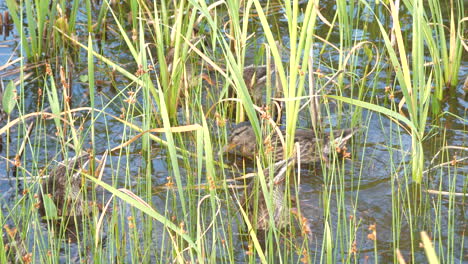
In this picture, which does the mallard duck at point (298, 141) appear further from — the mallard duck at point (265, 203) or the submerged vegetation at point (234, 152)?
the mallard duck at point (265, 203)

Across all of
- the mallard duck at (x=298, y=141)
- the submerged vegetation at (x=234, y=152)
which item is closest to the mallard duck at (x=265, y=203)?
the submerged vegetation at (x=234, y=152)

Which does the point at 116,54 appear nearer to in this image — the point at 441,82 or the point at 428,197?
the point at 441,82

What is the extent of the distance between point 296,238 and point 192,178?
0.71 m

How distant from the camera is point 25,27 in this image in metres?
6.76

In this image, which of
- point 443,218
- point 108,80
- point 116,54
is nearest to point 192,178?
point 443,218

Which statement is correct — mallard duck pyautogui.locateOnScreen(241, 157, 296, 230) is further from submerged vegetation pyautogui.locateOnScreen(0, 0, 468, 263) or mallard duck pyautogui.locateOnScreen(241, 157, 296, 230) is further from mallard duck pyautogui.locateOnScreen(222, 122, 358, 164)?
mallard duck pyautogui.locateOnScreen(222, 122, 358, 164)

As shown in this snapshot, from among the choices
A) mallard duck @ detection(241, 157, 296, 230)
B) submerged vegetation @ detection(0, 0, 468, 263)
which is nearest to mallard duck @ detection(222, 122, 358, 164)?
submerged vegetation @ detection(0, 0, 468, 263)

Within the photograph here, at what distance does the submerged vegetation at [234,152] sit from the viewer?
359 centimetres

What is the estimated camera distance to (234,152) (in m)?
5.08

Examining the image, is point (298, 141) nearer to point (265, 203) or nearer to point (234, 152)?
point (234, 152)

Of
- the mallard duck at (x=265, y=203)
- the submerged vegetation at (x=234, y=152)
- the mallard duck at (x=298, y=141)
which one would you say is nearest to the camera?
the submerged vegetation at (x=234, y=152)

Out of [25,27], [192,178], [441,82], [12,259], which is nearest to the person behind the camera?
[12,259]

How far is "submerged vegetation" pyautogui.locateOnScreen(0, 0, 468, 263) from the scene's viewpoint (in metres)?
A: 3.59

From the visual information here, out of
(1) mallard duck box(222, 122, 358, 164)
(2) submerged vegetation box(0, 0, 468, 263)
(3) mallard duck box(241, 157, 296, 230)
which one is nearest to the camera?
(2) submerged vegetation box(0, 0, 468, 263)
